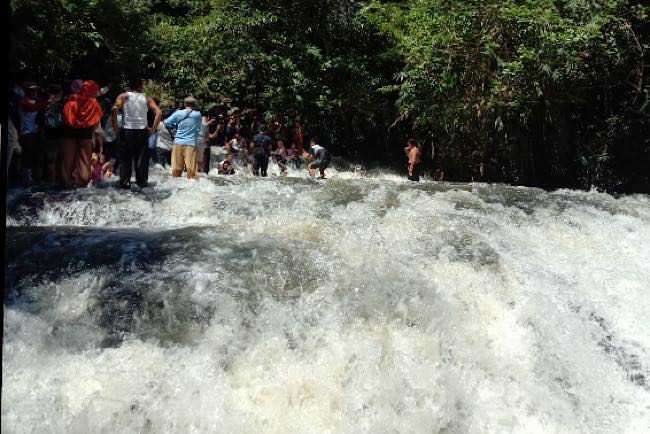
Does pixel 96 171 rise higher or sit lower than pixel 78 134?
lower

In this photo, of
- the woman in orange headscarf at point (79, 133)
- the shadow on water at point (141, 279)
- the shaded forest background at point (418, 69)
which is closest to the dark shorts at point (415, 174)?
the shaded forest background at point (418, 69)

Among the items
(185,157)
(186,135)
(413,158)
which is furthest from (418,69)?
(185,157)

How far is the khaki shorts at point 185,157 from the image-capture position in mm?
9864

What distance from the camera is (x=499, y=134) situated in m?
13.6

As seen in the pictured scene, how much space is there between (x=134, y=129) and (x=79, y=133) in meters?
0.76

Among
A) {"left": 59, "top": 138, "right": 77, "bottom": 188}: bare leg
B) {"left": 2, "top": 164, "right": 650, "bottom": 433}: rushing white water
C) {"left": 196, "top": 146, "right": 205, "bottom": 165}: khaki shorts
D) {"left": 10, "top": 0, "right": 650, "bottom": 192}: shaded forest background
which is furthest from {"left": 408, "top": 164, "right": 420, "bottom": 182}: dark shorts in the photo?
{"left": 59, "top": 138, "right": 77, "bottom": 188}: bare leg

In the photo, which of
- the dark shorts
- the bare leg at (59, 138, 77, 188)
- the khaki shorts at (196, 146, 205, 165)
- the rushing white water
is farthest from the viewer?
the dark shorts

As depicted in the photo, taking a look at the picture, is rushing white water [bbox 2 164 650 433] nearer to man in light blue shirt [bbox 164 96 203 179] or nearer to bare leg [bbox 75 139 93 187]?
bare leg [bbox 75 139 93 187]

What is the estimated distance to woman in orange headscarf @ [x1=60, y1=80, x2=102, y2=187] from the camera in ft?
27.9

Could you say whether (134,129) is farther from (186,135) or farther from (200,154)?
(200,154)

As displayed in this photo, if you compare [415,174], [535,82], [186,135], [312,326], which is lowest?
[415,174]

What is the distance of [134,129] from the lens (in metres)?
8.55

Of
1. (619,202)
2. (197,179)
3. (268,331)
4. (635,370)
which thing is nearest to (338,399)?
(268,331)

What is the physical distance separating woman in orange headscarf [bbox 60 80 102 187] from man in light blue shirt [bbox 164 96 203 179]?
1.30 metres
